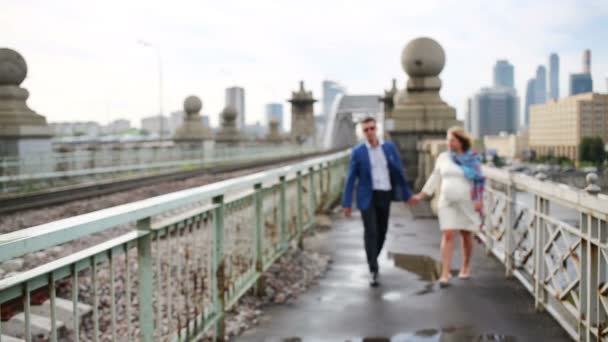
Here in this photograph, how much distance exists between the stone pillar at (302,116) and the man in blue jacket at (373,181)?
178 ft

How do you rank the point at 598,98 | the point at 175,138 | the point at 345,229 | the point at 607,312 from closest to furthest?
1. the point at 607,312
2. the point at 598,98
3. the point at 345,229
4. the point at 175,138

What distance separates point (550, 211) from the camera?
5.19 metres

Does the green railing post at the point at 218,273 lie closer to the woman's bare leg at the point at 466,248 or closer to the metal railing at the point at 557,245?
the metal railing at the point at 557,245

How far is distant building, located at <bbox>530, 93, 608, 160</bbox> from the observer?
517 centimetres

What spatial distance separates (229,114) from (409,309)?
41743 mm

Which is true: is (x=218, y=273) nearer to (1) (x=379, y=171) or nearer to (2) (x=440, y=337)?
(2) (x=440, y=337)

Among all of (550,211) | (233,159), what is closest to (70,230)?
(550,211)

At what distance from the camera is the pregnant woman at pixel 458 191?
629 cm

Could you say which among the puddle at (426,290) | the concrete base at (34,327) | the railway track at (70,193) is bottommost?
the puddle at (426,290)

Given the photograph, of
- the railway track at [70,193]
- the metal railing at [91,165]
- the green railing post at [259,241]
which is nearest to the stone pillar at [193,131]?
the metal railing at [91,165]

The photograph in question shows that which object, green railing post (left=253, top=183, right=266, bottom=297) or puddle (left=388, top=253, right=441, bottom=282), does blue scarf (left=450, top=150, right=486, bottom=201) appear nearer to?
puddle (left=388, top=253, right=441, bottom=282)

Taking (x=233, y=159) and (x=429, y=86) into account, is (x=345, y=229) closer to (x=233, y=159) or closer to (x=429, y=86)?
(x=429, y=86)

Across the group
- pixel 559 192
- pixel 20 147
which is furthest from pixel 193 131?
pixel 559 192

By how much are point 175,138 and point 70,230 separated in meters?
33.7
